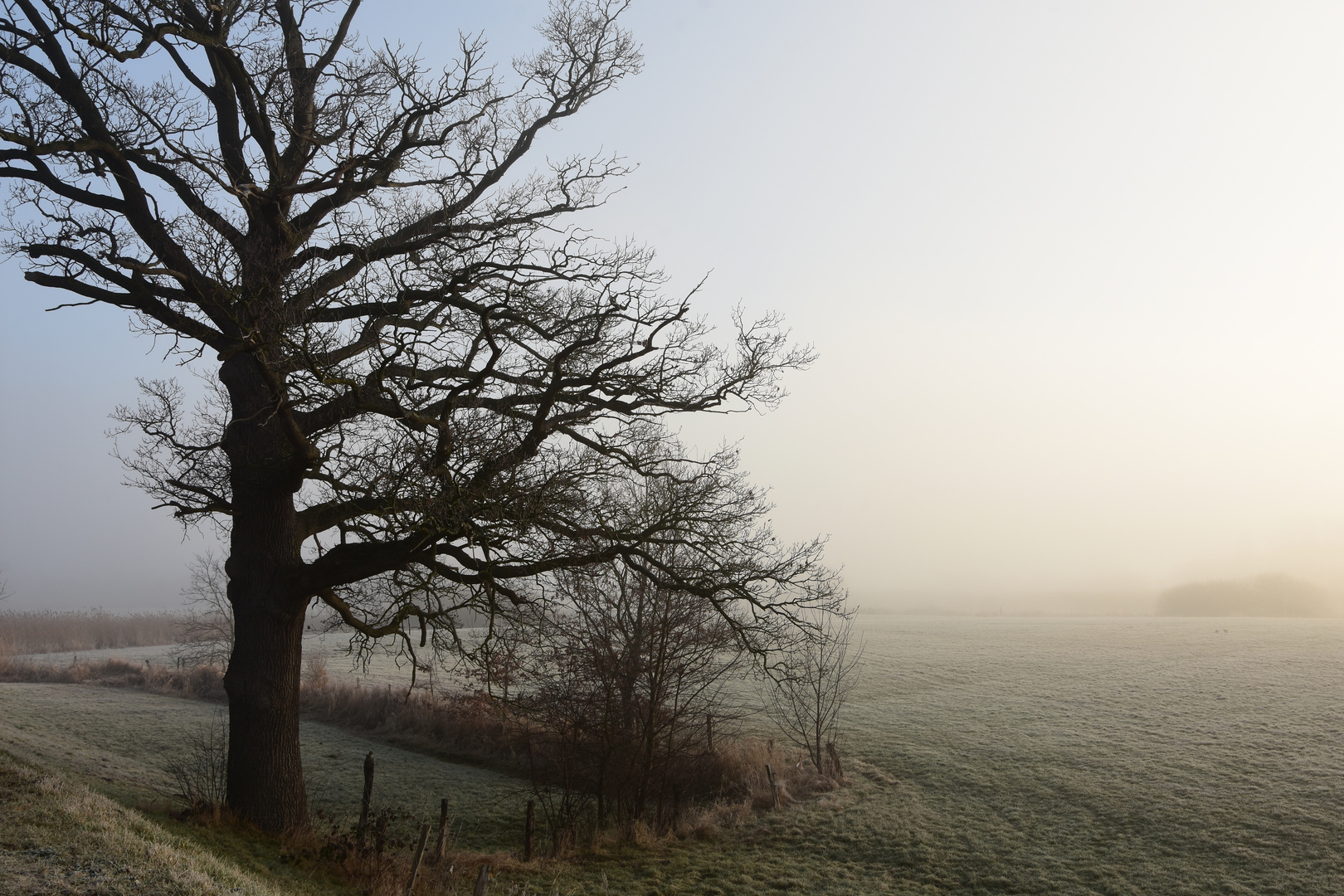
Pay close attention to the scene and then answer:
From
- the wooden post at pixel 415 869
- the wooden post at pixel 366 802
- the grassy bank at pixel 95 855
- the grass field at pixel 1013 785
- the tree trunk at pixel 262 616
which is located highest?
the tree trunk at pixel 262 616

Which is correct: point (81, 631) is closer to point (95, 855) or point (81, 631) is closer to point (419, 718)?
point (419, 718)

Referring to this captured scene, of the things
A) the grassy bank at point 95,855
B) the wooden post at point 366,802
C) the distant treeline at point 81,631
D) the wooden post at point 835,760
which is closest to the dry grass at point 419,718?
the wooden post at point 366,802

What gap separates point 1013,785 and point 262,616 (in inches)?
694

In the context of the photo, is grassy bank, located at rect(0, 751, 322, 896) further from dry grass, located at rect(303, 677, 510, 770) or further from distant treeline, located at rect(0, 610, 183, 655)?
distant treeline, located at rect(0, 610, 183, 655)

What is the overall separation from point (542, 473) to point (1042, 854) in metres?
12.3

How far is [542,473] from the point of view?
10.8m

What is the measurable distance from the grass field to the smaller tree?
132cm

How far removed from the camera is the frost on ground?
22.0ft

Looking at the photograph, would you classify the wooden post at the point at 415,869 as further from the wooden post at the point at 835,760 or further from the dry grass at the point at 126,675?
the dry grass at the point at 126,675

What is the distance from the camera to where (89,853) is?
24.3 feet

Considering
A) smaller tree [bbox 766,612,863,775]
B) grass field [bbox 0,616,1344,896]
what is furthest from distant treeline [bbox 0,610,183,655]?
smaller tree [bbox 766,612,863,775]

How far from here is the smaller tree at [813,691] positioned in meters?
16.8

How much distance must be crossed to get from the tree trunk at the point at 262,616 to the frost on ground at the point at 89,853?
1819 millimetres

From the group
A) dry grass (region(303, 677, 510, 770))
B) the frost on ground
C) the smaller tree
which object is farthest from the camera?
dry grass (region(303, 677, 510, 770))
